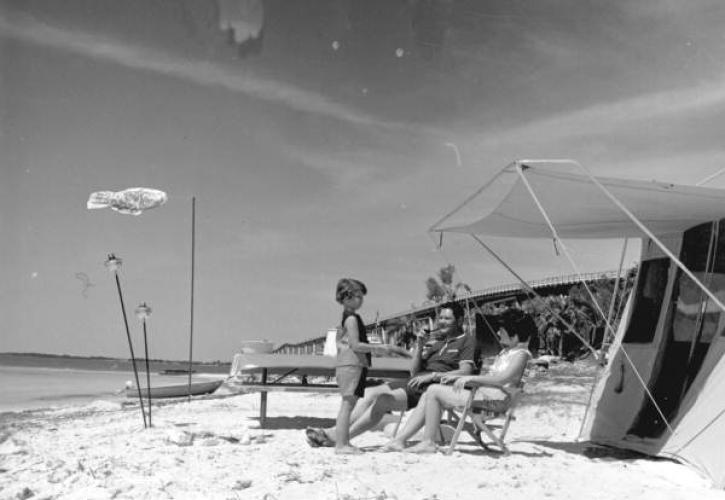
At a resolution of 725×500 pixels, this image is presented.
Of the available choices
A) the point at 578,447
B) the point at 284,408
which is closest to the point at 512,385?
the point at 578,447

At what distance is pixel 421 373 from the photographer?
5.83 m

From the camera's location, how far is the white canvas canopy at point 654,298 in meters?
5.12

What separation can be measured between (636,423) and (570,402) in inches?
152

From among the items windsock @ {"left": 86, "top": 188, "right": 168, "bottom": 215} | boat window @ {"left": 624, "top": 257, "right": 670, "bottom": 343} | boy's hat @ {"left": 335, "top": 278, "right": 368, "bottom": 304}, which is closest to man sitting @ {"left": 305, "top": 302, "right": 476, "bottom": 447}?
boy's hat @ {"left": 335, "top": 278, "right": 368, "bottom": 304}

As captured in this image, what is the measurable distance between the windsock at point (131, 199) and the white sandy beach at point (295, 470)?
6.45 feet

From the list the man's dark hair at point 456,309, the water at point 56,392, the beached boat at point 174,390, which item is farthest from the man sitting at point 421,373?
the water at point 56,392

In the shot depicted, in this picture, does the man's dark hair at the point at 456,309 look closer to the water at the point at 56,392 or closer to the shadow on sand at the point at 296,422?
the shadow on sand at the point at 296,422

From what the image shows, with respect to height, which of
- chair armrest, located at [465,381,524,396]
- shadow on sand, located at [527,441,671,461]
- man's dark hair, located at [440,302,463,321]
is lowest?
shadow on sand, located at [527,441,671,461]

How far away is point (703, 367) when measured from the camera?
569cm

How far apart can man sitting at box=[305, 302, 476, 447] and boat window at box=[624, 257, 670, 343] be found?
177 cm

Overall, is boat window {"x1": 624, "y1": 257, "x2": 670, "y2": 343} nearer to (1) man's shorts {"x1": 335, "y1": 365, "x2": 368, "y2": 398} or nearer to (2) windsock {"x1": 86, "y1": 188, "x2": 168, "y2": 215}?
(1) man's shorts {"x1": 335, "y1": 365, "x2": 368, "y2": 398}

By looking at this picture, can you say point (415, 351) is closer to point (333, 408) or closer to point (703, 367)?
point (703, 367)

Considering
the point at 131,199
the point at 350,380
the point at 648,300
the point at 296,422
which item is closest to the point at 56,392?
the point at 296,422

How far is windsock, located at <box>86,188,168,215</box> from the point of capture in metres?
6.60
